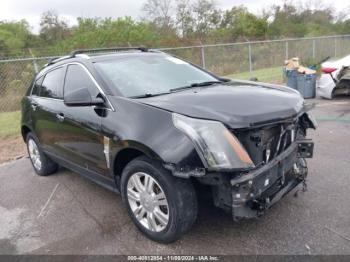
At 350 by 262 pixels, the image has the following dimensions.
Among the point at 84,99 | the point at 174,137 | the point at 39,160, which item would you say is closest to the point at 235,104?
the point at 174,137

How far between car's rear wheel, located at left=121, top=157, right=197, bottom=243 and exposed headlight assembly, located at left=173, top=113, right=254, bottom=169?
378mm

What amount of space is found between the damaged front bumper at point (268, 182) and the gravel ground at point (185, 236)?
1.19 ft

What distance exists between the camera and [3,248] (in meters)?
3.33

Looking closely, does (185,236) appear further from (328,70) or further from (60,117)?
(328,70)

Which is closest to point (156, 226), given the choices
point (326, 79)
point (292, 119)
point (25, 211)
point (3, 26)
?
point (292, 119)

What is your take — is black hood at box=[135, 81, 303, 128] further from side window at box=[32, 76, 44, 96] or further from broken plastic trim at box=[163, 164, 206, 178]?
side window at box=[32, 76, 44, 96]

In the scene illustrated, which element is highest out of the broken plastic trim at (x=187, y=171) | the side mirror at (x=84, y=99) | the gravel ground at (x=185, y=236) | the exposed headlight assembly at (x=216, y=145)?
the side mirror at (x=84, y=99)

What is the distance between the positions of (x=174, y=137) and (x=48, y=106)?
241 cm

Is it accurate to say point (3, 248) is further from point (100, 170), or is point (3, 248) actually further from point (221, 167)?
point (221, 167)

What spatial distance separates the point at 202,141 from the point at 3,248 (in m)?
2.28

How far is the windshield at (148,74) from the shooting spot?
3.51 m

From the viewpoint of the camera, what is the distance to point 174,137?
2.70m

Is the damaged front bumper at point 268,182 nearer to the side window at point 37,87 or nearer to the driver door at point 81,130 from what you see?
the driver door at point 81,130

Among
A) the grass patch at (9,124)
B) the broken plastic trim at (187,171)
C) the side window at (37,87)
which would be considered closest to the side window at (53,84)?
the side window at (37,87)
